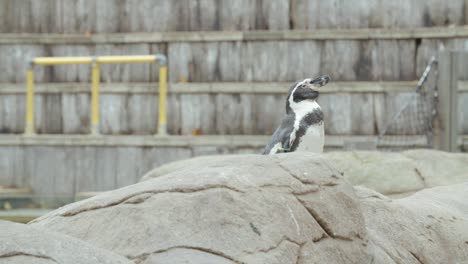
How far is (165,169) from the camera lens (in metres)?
10.1

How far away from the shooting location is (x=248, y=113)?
12.6 m

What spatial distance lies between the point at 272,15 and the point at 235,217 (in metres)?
8.17

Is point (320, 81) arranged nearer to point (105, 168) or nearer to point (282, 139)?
point (282, 139)

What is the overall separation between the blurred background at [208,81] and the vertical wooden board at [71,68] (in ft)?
0.04

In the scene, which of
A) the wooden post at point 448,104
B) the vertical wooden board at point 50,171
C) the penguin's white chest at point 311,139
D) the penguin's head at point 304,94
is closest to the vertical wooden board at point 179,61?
the vertical wooden board at point 50,171

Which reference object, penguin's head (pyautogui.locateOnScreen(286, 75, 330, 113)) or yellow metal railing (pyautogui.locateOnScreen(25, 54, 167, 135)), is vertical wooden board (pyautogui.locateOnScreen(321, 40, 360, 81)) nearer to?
yellow metal railing (pyautogui.locateOnScreen(25, 54, 167, 135))

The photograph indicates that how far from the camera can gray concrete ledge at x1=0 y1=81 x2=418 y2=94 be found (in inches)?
483

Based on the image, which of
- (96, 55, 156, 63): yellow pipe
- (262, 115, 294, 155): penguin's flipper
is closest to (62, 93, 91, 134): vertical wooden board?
(96, 55, 156, 63): yellow pipe

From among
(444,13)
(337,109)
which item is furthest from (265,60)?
(444,13)

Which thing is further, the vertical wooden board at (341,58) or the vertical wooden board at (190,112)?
the vertical wooden board at (190,112)

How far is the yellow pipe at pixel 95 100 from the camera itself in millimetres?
12281

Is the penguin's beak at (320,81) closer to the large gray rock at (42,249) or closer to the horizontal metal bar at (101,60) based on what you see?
the large gray rock at (42,249)

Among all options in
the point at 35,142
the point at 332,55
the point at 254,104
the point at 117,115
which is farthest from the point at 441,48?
the point at 35,142

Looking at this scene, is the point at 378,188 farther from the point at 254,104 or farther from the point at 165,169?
the point at 254,104
